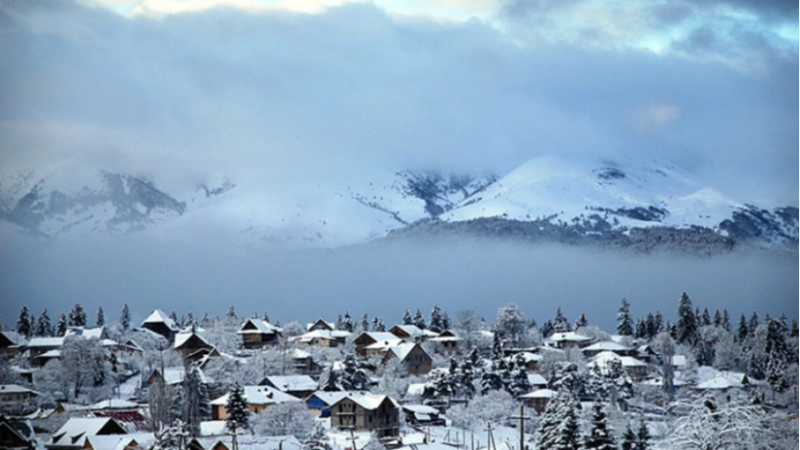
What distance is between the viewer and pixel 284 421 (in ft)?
276

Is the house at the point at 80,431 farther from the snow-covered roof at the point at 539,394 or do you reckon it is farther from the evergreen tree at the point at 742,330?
the evergreen tree at the point at 742,330

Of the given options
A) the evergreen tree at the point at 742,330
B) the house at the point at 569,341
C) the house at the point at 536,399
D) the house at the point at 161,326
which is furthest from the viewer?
the evergreen tree at the point at 742,330

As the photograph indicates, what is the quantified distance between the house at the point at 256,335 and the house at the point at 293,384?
97.7 ft

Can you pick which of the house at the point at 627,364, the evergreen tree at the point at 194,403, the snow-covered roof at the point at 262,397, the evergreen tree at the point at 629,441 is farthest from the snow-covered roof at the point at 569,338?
the evergreen tree at the point at 629,441

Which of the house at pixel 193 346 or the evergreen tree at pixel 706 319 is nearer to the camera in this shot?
the house at pixel 193 346

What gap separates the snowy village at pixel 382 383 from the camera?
248ft

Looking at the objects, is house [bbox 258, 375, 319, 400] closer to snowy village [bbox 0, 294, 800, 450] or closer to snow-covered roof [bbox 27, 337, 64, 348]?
snowy village [bbox 0, 294, 800, 450]

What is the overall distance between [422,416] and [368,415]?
21.1 ft

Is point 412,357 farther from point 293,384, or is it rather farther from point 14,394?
point 14,394

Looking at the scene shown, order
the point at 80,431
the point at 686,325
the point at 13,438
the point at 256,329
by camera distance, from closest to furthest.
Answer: the point at 13,438
the point at 80,431
the point at 256,329
the point at 686,325

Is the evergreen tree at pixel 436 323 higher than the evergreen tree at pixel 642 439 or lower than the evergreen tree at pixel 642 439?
higher

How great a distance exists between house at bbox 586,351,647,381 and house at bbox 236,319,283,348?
3854 centimetres

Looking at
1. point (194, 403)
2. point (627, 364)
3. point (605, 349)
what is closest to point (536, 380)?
point (627, 364)

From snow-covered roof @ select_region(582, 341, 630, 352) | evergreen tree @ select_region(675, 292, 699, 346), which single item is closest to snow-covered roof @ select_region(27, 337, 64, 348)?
snow-covered roof @ select_region(582, 341, 630, 352)
